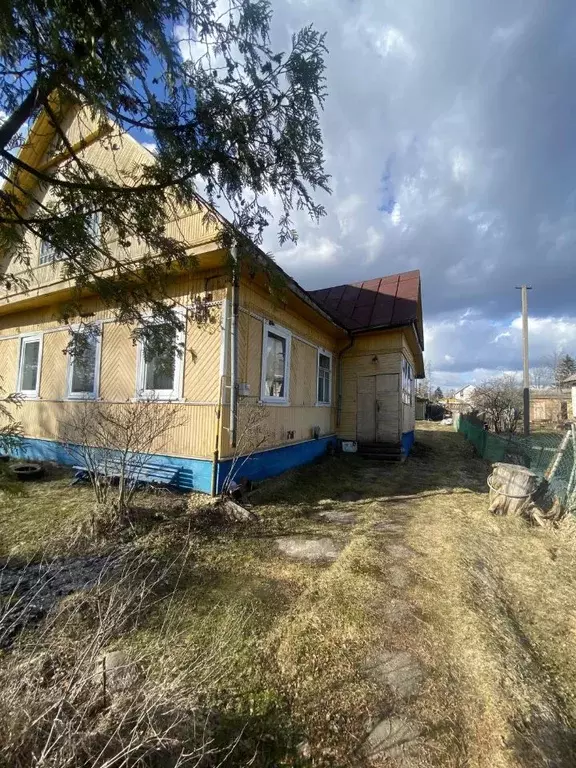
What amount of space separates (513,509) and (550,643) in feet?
10.1

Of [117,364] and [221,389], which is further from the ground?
[117,364]

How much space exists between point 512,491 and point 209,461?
4.67 metres

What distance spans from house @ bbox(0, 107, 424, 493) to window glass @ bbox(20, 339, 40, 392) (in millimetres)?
33

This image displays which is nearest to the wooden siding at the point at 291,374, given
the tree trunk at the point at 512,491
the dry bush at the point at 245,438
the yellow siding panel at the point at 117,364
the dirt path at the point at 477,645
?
the dry bush at the point at 245,438

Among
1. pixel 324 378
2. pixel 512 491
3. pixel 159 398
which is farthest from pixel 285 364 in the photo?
pixel 512 491

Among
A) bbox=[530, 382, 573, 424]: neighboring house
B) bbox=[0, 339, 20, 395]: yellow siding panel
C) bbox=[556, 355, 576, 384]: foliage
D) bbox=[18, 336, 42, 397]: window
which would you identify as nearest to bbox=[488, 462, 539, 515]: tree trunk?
bbox=[18, 336, 42, 397]: window

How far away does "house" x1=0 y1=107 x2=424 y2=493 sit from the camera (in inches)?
231

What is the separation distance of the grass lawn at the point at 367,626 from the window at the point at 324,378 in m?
5.16

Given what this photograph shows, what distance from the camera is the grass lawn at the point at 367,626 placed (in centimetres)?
189

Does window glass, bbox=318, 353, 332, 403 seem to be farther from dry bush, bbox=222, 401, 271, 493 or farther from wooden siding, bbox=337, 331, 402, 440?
dry bush, bbox=222, 401, 271, 493

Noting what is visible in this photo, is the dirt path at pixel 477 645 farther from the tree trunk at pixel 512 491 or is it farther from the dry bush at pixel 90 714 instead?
the dry bush at pixel 90 714

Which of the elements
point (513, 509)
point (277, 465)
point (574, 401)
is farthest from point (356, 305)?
point (574, 401)

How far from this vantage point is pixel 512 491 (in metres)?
5.50

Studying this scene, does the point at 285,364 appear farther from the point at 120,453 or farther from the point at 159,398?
the point at 120,453
